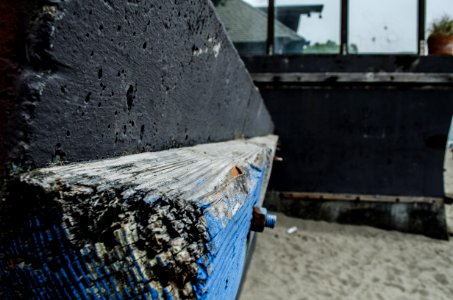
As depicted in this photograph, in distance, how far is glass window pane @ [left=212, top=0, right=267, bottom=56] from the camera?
19.2 feet

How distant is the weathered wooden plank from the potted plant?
5937 mm

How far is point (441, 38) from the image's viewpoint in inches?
204

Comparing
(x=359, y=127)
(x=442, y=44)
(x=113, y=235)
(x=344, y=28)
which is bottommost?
(x=113, y=235)

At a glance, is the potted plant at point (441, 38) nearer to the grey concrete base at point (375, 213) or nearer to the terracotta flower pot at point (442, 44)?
the terracotta flower pot at point (442, 44)

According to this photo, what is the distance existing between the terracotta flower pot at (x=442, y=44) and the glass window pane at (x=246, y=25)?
2538 mm

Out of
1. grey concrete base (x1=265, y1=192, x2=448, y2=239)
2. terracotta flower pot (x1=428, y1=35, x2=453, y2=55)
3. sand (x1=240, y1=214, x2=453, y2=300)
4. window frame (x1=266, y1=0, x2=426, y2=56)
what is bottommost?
sand (x1=240, y1=214, x2=453, y2=300)

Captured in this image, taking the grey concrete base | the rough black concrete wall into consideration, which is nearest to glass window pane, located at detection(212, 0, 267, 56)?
the grey concrete base

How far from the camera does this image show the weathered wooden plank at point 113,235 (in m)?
0.31

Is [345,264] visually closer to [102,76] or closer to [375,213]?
[375,213]

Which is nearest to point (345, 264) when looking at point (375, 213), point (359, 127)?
point (375, 213)

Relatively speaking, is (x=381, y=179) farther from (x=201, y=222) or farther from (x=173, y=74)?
(x=201, y=222)

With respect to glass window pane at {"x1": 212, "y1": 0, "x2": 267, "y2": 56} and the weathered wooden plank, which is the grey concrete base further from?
the weathered wooden plank

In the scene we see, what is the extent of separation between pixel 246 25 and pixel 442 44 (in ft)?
9.94

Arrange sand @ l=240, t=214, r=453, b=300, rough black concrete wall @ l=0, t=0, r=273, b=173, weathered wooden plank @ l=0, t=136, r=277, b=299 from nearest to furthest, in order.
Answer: weathered wooden plank @ l=0, t=136, r=277, b=299 < rough black concrete wall @ l=0, t=0, r=273, b=173 < sand @ l=240, t=214, r=453, b=300
